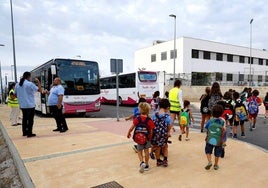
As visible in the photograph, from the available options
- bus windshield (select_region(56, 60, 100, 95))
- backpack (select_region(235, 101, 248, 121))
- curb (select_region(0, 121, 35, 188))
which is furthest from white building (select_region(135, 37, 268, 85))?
curb (select_region(0, 121, 35, 188))

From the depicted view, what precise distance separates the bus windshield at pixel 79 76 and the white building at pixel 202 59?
1943 cm

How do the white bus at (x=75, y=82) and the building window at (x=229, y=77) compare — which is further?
the building window at (x=229, y=77)

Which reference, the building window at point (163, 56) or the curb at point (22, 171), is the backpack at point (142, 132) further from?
the building window at point (163, 56)

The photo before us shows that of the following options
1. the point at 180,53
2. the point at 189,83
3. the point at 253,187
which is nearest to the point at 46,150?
the point at 253,187

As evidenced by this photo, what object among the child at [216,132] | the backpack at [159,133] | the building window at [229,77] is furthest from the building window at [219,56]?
the backpack at [159,133]

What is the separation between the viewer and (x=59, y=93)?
819 cm

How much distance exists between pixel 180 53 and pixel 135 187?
36.7m

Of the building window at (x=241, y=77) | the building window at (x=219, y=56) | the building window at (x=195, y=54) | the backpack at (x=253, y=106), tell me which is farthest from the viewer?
the building window at (x=219, y=56)

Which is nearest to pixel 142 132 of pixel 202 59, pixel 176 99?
pixel 176 99

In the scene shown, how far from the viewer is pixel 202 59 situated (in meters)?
41.1

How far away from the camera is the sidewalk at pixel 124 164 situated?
13.6 ft

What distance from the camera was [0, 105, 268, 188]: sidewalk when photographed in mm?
4145

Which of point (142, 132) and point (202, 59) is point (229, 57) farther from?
point (142, 132)

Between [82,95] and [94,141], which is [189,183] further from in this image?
[82,95]
